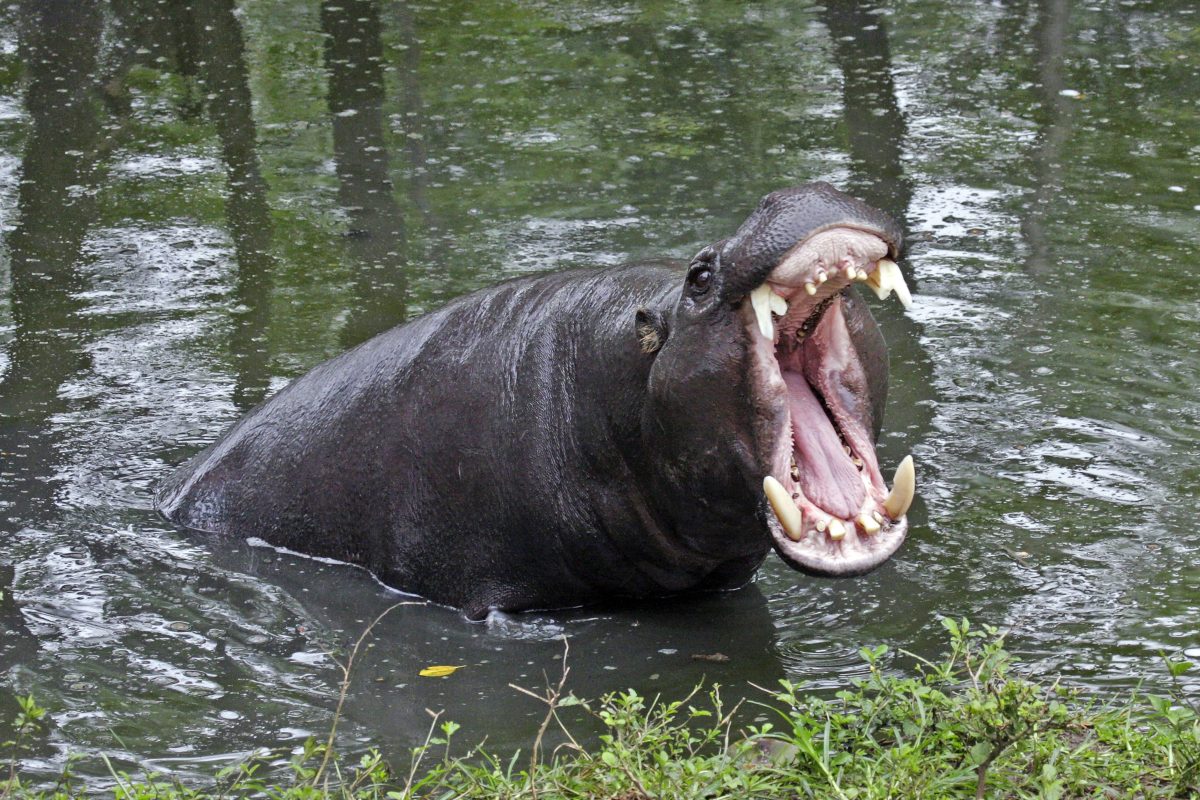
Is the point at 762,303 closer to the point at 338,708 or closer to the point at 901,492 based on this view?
the point at 901,492

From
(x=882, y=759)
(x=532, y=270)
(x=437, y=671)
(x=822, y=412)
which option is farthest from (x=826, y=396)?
(x=532, y=270)

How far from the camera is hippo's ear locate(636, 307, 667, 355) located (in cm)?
494

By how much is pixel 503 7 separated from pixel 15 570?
1083 cm

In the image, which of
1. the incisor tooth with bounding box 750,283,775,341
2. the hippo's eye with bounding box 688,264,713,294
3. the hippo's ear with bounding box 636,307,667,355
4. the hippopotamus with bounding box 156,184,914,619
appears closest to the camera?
the incisor tooth with bounding box 750,283,775,341

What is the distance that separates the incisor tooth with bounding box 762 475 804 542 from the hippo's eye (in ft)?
2.00

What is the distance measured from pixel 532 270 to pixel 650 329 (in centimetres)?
401

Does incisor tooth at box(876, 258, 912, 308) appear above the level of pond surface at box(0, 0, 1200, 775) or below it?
above

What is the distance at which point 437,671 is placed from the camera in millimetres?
5172

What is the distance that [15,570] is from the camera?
19.7ft

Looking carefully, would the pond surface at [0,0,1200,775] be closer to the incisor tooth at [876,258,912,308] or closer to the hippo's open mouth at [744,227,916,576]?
the hippo's open mouth at [744,227,916,576]

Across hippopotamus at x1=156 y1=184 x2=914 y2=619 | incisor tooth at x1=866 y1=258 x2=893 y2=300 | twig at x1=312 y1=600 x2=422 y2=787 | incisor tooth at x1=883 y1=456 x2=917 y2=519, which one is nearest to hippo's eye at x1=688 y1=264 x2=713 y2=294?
hippopotamus at x1=156 y1=184 x2=914 y2=619

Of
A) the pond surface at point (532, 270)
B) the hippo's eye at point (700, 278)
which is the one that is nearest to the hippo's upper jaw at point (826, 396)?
the hippo's eye at point (700, 278)

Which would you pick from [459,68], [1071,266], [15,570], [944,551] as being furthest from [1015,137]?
[15,570]

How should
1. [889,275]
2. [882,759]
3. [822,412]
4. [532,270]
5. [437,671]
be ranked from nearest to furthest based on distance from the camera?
[882,759], [889,275], [822,412], [437,671], [532,270]
